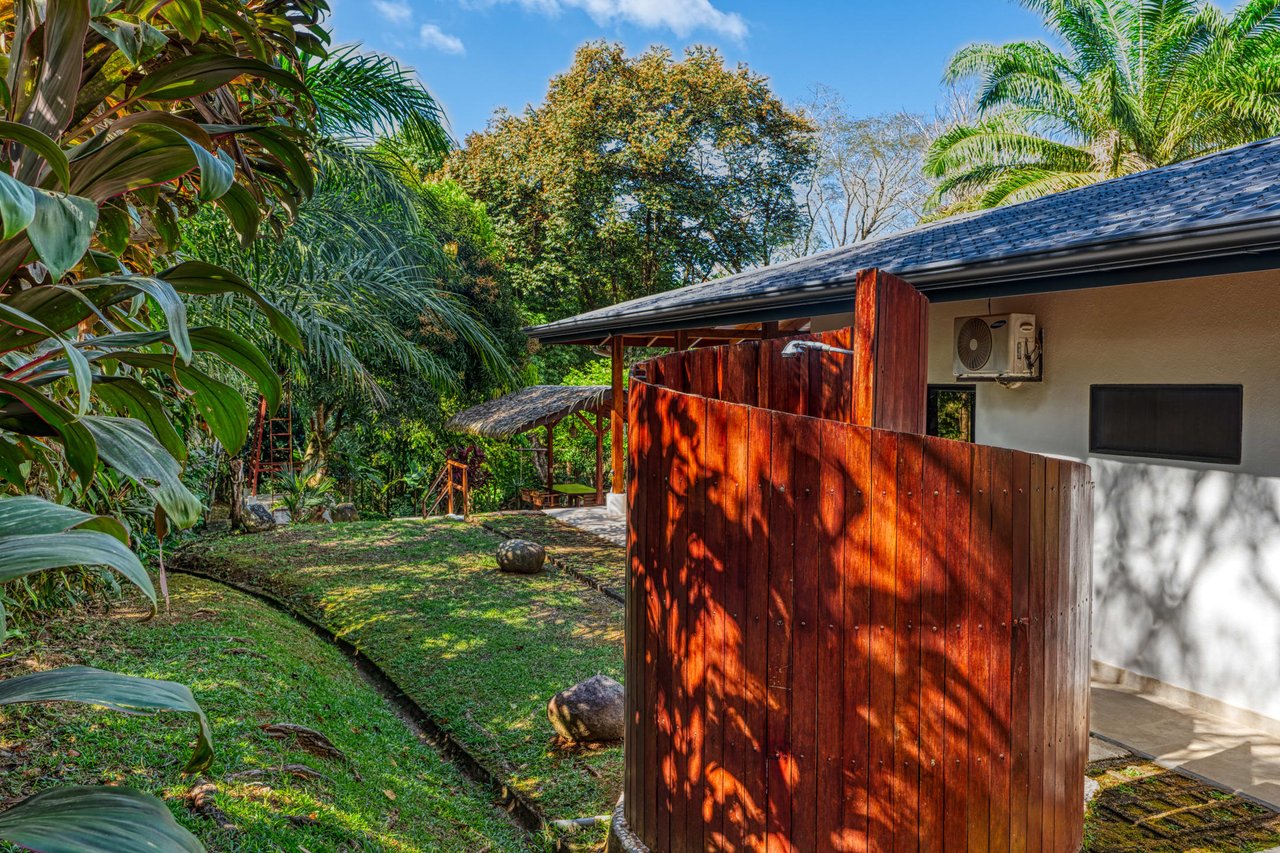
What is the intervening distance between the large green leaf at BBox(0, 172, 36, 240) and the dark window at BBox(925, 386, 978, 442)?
6.58m

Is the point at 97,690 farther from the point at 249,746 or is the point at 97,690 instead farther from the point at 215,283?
the point at 249,746

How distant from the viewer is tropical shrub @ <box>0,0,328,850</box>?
41.6 inches

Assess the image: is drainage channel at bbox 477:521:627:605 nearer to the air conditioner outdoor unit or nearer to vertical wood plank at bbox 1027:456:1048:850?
the air conditioner outdoor unit

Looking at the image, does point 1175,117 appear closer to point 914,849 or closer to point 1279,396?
point 1279,396

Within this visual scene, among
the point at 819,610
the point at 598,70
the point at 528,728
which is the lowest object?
the point at 528,728

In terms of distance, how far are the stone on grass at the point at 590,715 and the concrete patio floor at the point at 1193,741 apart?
8.45ft

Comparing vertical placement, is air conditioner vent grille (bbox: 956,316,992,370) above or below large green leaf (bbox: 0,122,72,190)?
above

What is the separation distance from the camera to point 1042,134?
19.1m

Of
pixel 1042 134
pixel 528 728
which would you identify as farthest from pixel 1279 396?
pixel 1042 134

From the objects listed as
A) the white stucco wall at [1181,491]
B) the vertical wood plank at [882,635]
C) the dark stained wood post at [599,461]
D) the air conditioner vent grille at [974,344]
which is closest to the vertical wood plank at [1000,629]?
the vertical wood plank at [882,635]

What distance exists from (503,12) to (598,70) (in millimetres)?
14054

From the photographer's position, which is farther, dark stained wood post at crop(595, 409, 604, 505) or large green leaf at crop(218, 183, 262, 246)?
dark stained wood post at crop(595, 409, 604, 505)

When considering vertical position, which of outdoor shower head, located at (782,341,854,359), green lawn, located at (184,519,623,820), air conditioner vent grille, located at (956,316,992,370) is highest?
air conditioner vent grille, located at (956,316,992,370)

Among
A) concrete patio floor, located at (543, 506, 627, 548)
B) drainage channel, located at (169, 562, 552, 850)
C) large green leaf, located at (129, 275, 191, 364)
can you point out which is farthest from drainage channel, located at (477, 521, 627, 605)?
large green leaf, located at (129, 275, 191, 364)
